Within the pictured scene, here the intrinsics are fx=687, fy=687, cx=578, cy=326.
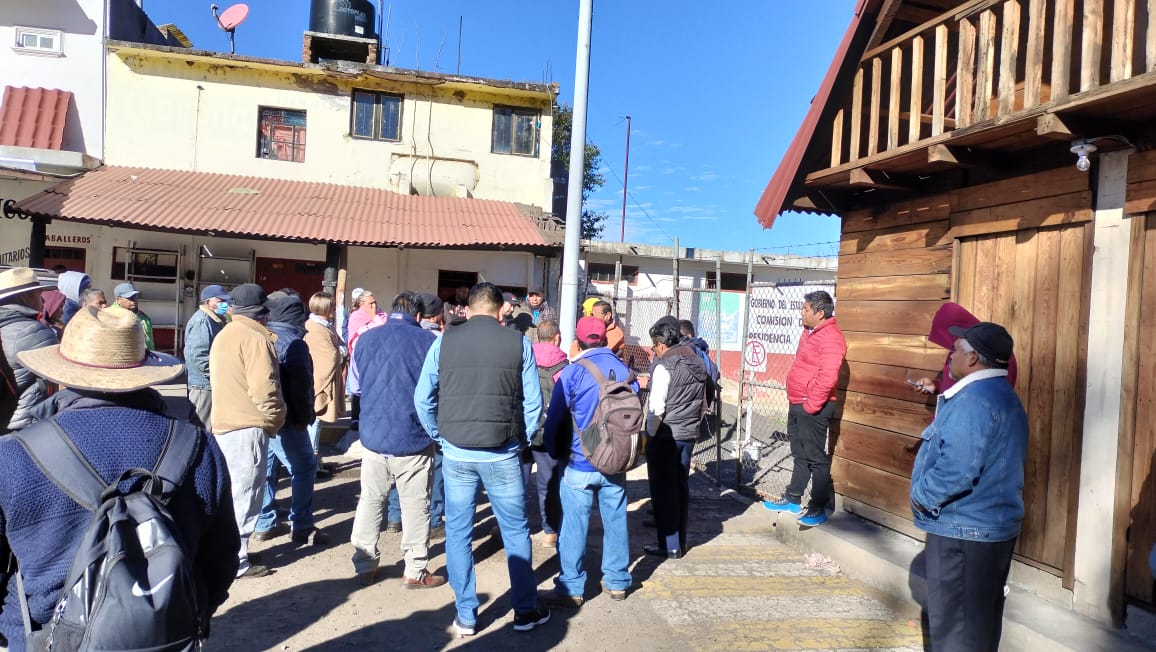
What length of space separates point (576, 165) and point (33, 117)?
11228mm

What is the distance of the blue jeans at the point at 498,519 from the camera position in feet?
13.0

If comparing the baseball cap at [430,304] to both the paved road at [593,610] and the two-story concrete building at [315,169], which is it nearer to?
the paved road at [593,610]

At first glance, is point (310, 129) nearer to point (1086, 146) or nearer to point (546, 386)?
point (546, 386)

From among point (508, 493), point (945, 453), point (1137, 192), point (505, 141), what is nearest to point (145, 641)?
point (508, 493)

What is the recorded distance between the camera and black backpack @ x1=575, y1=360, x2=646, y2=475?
14.0 feet

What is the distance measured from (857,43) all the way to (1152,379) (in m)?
3.13

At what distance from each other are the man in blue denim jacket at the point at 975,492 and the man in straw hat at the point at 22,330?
4.69 meters

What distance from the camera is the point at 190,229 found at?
11320 millimetres

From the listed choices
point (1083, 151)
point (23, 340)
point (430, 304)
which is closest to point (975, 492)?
point (1083, 151)

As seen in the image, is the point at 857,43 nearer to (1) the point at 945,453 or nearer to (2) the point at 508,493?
(1) the point at 945,453

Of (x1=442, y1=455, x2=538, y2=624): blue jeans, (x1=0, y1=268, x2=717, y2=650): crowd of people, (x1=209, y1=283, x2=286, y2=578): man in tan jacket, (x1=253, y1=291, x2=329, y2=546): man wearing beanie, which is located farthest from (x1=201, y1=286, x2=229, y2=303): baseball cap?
(x1=442, y1=455, x2=538, y2=624): blue jeans

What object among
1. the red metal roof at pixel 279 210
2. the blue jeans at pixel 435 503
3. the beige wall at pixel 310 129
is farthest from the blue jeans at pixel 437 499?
the beige wall at pixel 310 129

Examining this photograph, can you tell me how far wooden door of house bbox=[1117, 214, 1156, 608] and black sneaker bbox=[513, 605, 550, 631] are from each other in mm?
3201

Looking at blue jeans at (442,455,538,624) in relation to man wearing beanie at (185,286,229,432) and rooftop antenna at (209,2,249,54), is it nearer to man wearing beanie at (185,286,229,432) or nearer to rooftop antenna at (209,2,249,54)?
A: man wearing beanie at (185,286,229,432)
